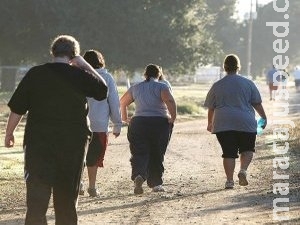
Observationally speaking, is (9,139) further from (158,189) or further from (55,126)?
(158,189)

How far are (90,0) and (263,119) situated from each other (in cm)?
2639

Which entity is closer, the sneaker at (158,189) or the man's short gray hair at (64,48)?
the man's short gray hair at (64,48)

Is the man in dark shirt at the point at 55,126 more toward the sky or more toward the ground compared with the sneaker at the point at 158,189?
more toward the sky

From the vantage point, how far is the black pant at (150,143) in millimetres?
11375

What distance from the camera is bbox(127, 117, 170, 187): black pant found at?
1138 centimetres

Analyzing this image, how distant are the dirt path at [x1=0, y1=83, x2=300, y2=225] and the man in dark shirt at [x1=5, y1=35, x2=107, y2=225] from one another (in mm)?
1874

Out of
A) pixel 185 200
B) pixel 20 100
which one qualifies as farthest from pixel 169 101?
pixel 20 100

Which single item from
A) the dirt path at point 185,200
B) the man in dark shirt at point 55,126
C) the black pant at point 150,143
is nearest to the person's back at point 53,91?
the man in dark shirt at point 55,126

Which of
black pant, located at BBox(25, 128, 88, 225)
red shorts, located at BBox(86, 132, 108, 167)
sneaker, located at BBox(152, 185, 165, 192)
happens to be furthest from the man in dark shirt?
sneaker, located at BBox(152, 185, 165, 192)

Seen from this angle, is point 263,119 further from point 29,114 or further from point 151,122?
point 29,114

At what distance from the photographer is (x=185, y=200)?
1035cm

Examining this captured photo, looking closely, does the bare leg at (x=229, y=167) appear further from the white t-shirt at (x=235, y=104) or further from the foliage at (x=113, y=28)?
the foliage at (x=113, y=28)

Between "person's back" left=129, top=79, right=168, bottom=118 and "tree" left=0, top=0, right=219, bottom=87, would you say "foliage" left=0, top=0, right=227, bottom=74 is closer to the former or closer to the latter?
"tree" left=0, top=0, right=219, bottom=87

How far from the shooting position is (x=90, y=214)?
9.24m
